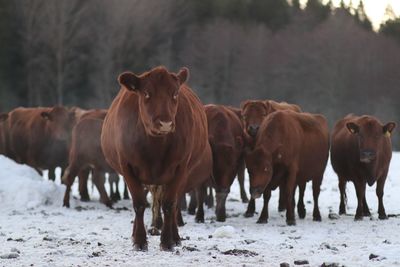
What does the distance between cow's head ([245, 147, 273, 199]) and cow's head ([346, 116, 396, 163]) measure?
59.4 inches

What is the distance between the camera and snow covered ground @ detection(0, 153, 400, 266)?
6840mm

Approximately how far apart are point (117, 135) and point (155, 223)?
1.93 m

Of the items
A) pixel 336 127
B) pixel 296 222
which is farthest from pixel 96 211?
pixel 336 127

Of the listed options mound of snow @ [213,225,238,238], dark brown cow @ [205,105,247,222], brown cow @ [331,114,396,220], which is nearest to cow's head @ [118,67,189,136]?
mound of snow @ [213,225,238,238]

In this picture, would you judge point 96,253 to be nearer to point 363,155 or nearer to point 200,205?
point 200,205

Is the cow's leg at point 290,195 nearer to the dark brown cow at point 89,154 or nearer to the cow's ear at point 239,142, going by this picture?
the cow's ear at point 239,142

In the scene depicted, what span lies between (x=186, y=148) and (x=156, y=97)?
65 cm

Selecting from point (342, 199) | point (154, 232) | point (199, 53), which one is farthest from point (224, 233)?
point (199, 53)

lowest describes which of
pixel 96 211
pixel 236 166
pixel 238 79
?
pixel 96 211

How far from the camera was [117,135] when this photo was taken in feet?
24.2

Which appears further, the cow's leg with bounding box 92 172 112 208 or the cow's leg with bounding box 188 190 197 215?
the cow's leg with bounding box 92 172 112 208

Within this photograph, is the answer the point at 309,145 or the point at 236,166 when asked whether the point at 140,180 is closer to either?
the point at 236,166

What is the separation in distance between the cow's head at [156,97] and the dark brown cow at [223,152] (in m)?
3.57

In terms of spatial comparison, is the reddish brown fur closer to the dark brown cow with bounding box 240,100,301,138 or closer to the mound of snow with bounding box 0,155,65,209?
the mound of snow with bounding box 0,155,65,209
